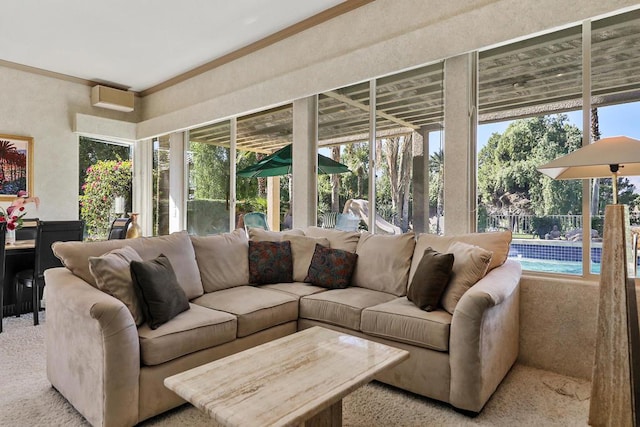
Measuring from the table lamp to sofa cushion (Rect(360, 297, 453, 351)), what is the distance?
Answer: 723mm

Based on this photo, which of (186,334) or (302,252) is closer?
(186,334)

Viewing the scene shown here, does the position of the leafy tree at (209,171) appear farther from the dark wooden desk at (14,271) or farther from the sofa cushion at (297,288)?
the sofa cushion at (297,288)

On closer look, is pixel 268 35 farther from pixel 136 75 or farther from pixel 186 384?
pixel 186 384

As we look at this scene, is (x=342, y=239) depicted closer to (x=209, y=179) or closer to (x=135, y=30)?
(x=209, y=179)

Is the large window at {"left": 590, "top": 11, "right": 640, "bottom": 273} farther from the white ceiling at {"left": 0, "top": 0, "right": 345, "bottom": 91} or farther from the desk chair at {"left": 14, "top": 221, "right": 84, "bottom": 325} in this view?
the desk chair at {"left": 14, "top": 221, "right": 84, "bottom": 325}

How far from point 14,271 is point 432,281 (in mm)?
4058

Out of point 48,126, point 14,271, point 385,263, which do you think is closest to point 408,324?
point 385,263

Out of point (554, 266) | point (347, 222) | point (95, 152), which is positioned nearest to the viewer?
point (554, 266)

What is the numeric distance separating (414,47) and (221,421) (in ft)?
10.2

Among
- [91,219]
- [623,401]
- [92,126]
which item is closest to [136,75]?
[92,126]

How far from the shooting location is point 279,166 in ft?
15.3

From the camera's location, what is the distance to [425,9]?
10.8 ft

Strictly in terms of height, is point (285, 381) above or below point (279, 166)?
below

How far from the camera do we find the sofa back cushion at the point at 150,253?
235 cm
